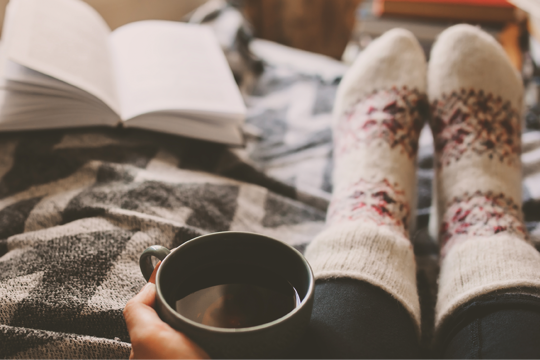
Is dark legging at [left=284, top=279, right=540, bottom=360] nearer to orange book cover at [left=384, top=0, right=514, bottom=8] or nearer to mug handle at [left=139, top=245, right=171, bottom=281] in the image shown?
mug handle at [left=139, top=245, right=171, bottom=281]

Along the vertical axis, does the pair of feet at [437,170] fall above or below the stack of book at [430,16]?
below

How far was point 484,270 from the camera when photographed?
40 centimetres

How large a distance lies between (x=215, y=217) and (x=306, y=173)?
227mm

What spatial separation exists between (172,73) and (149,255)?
1.51 feet

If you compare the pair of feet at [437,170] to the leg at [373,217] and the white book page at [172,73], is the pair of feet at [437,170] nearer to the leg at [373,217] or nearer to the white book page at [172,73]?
the leg at [373,217]

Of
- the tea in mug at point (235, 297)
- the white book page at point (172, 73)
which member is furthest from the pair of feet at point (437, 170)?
the white book page at point (172, 73)

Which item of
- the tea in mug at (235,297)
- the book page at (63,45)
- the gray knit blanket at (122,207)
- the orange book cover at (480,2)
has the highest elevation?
the orange book cover at (480,2)

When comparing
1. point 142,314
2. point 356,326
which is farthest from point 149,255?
point 356,326

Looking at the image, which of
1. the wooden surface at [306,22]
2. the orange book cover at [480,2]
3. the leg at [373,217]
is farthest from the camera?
the wooden surface at [306,22]

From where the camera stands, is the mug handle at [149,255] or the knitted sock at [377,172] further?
the knitted sock at [377,172]

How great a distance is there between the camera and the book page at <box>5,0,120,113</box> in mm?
512

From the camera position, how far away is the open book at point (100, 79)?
1.72 ft

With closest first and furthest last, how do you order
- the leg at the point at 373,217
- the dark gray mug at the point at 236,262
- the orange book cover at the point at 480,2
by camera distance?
the dark gray mug at the point at 236,262, the leg at the point at 373,217, the orange book cover at the point at 480,2

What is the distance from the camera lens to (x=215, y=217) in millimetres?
510
